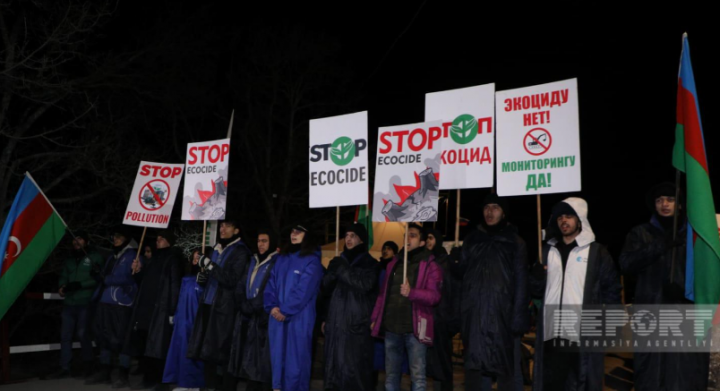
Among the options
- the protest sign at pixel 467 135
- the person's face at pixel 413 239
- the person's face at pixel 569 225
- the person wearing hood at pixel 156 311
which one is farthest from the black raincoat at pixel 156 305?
the person's face at pixel 569 225

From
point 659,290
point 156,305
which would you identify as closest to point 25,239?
point 156,305

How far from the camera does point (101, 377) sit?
10.2 metres

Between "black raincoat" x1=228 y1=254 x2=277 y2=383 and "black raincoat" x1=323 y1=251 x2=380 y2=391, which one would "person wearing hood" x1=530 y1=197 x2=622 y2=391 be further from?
"black raincoat" x1=228 y1=254 x2=277 y2=383

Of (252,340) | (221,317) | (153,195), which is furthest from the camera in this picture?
(153,195)

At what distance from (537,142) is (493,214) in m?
0.97

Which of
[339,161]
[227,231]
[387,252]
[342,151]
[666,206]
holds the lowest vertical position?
[387,252]

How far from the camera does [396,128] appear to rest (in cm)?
790

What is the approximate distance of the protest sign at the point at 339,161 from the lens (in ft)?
27.7

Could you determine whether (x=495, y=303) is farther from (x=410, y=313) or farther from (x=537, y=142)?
(x=537, y=142)

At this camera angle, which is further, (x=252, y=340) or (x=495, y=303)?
(x=252, y=340)

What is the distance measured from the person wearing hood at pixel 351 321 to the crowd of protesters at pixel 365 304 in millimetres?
14

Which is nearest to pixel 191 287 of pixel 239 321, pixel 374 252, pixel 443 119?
pixel 239 321

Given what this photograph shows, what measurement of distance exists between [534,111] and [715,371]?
9.86ft

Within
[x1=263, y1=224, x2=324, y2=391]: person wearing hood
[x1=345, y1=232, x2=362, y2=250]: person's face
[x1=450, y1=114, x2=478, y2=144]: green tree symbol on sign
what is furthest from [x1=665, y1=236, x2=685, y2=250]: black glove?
[x1=263, y1=224, x2=324, y2=391]: person wearing hood
